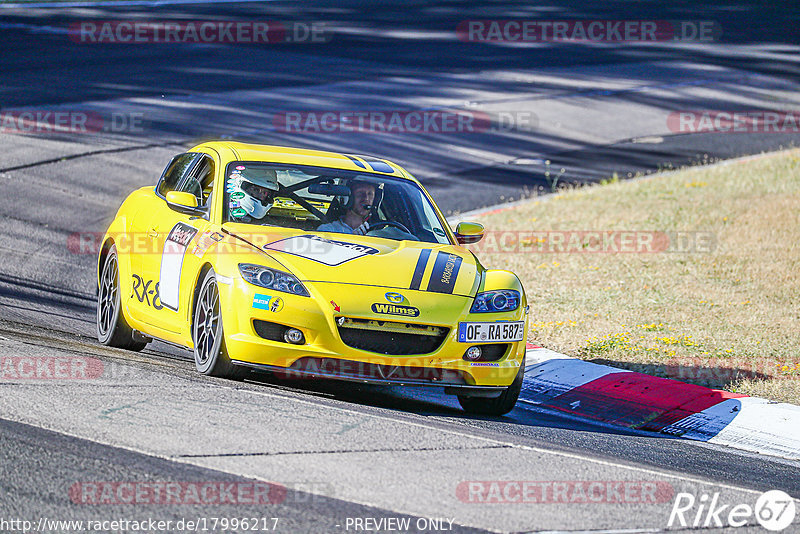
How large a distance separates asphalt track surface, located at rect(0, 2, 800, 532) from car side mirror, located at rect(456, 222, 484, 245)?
3.88 ft

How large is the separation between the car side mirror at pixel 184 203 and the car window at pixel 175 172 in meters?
1.00

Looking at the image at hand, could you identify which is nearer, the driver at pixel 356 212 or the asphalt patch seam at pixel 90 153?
the driver at pixel 356 212

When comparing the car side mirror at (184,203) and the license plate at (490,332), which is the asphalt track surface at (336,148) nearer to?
the license plate at (490,332)

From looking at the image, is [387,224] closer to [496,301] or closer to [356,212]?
[356,212]

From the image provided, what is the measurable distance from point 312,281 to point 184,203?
1.40 metres

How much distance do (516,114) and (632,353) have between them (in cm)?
1375

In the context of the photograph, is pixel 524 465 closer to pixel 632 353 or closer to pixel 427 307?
pixel 427 307

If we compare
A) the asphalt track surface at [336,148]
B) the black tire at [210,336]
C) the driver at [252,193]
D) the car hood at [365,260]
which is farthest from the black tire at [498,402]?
the driver at [252,193]

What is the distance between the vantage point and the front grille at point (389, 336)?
23.7 ft

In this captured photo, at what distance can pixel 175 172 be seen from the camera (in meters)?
9.48

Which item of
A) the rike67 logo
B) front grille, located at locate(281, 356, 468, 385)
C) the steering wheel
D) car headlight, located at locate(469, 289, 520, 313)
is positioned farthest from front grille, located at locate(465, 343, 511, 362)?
the rike67 logo

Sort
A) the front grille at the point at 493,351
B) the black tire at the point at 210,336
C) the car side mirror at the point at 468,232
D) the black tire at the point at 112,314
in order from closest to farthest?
the black tire at the point at 210,336
the front grille at the point at 493,351
the car side mirror at the point at 468,232
the black tire at the point at 112,314

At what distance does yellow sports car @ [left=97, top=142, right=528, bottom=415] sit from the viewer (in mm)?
7230

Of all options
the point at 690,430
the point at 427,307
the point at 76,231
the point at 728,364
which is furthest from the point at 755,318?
the point at 76,231
